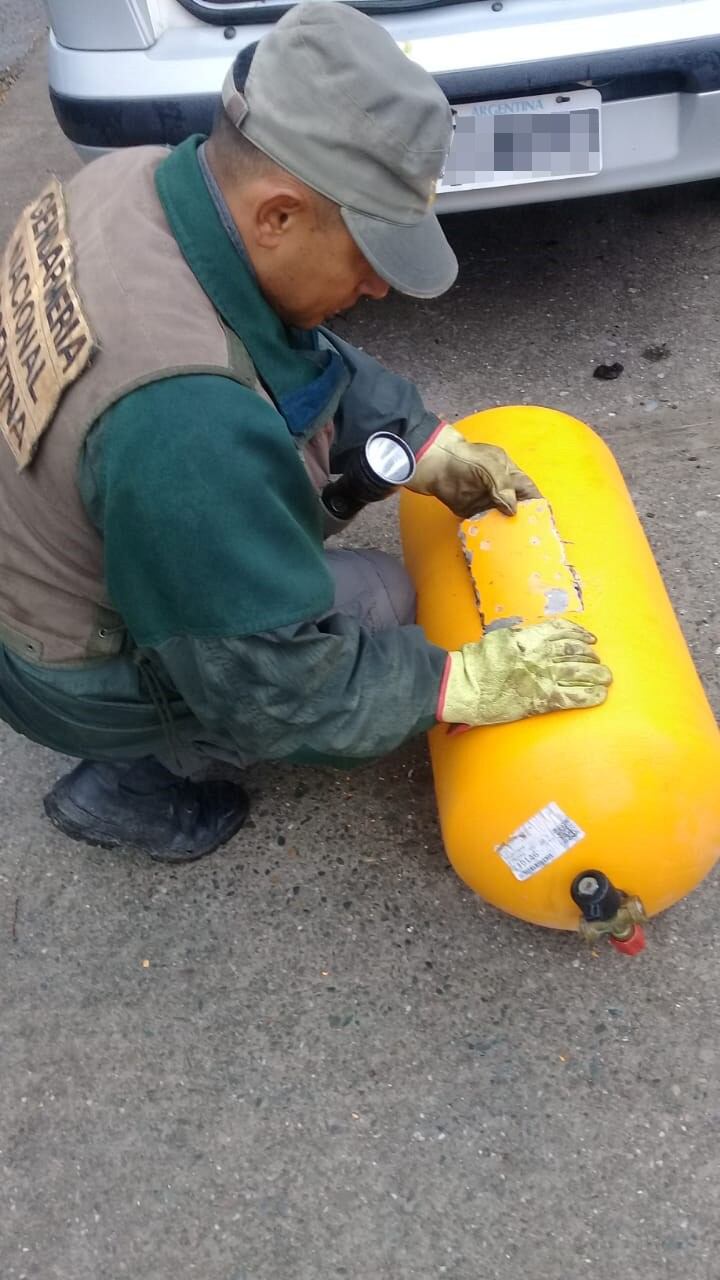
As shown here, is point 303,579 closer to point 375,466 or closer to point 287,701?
point 287,701

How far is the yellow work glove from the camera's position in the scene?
79.8 inches

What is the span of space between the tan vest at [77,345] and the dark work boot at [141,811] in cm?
55

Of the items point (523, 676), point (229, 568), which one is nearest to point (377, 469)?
point (523, 676)

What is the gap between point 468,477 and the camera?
6.81 ft

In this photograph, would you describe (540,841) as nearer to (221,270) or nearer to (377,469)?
(377,469)

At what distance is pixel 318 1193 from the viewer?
1.79 metres

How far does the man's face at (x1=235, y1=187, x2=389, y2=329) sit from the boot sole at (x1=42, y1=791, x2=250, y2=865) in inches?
44.0

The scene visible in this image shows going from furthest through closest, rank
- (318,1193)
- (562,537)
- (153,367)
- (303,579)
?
1. (562,537)
2. (318,1193)
3. (303,579)
4. (153,367)

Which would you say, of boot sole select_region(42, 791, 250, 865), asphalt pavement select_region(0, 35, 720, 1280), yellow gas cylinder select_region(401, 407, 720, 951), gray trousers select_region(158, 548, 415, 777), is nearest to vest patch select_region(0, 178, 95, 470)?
gray trousers select_region(158, 548, 415, 777)

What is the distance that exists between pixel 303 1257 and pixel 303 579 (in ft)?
3.59

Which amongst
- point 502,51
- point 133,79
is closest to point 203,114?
point 133,79

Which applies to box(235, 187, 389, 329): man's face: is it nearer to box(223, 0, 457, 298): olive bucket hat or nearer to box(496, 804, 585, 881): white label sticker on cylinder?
box(223, 0, 457, 298): olive bucket hat

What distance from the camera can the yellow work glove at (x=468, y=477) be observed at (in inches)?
79.8

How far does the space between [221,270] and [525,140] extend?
1443 mm
